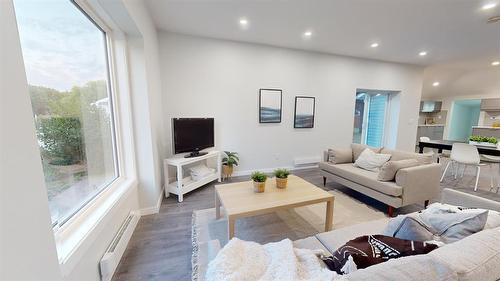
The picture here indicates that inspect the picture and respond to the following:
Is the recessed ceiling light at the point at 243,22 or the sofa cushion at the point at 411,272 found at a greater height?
the recessed ceiling light at the point at 243,22

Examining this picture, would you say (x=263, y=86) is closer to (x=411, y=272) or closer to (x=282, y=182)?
(x=282, y=182)

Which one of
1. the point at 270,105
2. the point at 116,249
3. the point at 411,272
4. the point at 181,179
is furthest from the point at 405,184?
the point at 116,249

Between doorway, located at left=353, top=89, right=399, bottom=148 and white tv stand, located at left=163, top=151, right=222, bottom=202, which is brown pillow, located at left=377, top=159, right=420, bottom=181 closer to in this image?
white tv stand, located at left=163, top=151, right=222, bottom=202

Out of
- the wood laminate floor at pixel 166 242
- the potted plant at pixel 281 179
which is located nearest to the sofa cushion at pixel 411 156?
the wood laminate floor at pixel 166 242

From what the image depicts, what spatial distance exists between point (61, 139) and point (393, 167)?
328 centimetres

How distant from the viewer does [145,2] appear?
2.45m

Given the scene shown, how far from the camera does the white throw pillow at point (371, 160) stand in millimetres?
2982

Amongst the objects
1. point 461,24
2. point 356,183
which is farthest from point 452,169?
point 356,183

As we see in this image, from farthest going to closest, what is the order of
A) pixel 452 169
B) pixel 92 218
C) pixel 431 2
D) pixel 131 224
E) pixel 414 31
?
pixel 452 169
pixel 414 31
pixel 431 2
pixel 131 224
pixel 92 218

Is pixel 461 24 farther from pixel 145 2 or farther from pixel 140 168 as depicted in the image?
pixel 140 168

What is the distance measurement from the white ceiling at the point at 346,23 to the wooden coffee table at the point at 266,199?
230 cm

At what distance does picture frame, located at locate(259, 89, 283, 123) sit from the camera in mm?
4021

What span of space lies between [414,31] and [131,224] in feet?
16.2

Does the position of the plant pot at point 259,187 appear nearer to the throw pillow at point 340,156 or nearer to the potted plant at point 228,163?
the potted plant at point 228,163
